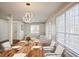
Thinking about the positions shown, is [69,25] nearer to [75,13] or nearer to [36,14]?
[75,13]

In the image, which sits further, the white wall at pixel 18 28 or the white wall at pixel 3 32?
the white wall at pixel 3 32

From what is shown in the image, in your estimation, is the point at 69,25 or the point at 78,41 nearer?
the point at 78,41

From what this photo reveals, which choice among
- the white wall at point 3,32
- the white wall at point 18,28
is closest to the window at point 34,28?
the white wall at point 18,28

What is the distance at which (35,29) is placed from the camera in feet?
13.1

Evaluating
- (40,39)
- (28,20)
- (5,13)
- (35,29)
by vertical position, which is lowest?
(40,39)

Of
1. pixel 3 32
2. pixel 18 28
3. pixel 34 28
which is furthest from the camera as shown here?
pixel 3 32

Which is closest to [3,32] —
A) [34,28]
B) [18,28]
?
[18,28]

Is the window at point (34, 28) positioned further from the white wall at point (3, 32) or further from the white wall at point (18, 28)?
the white wall at point (3, 32)

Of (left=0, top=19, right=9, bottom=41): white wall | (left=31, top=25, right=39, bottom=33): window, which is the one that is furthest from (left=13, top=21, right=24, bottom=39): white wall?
(left=0, top=19, right=9, bottom=41): white wall

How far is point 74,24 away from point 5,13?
2.69 meters

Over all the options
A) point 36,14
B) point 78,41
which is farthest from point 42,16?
point 78,41

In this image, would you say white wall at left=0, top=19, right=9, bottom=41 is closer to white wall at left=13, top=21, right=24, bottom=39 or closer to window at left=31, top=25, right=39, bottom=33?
white wall at left=13, top=21, right=24, bottom=39

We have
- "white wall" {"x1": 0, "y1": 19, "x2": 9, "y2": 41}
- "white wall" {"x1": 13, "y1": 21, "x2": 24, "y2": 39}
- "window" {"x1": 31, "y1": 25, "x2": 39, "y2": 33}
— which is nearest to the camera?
"window" {"x1": 31, "y1": 25, "x2": 39, "y2": 33}

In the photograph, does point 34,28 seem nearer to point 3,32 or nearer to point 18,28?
point 18,28
